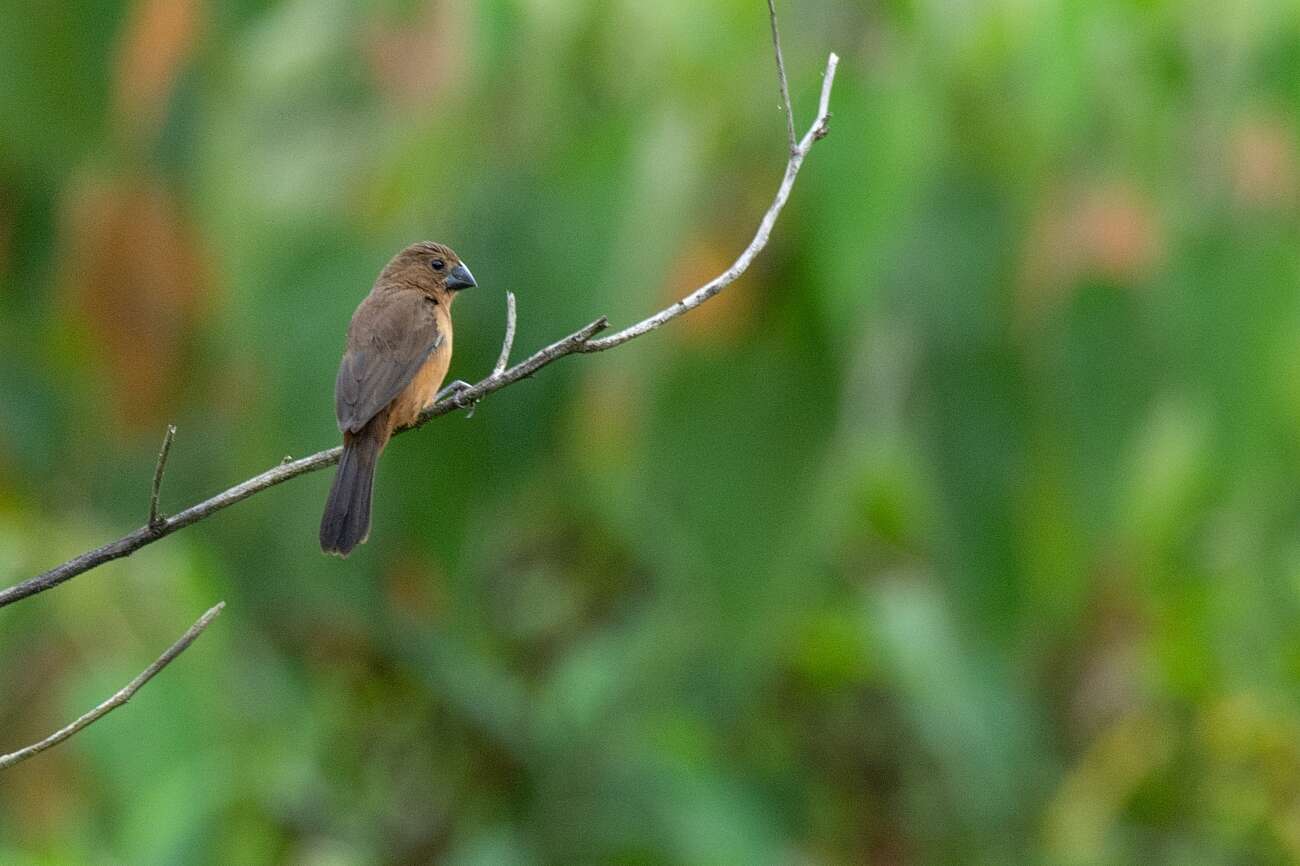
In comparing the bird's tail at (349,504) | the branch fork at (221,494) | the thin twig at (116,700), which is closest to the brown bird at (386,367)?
the bird's tail at (349,504)

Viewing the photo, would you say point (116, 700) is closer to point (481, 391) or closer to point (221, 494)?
point (221, 494)

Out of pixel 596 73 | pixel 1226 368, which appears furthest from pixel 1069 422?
pixel 596 73

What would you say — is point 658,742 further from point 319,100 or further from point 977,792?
point 319,100

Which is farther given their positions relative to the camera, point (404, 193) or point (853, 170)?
point (404, 193)

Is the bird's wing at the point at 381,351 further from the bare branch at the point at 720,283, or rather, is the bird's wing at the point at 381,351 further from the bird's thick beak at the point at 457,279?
the bare branch at the point at 720,283

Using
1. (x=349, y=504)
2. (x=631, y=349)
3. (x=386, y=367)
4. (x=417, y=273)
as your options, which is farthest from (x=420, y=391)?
(x=631, y=349)

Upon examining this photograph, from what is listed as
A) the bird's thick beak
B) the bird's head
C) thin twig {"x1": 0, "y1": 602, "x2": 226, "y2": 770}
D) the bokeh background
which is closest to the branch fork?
thin twig {"x1": 0, "y1": 602, "x2": 226, "y2": 770}
